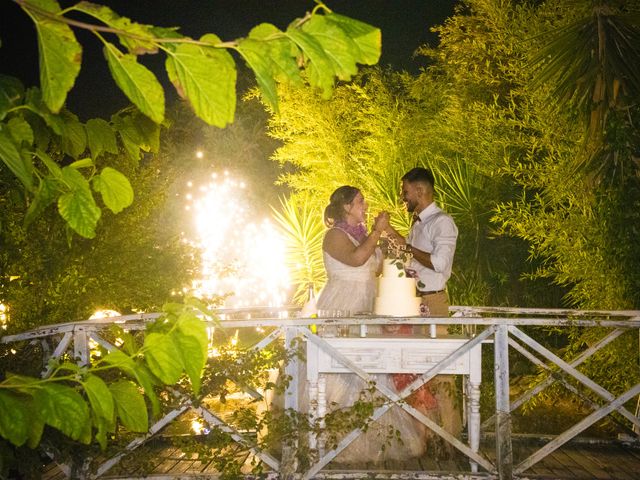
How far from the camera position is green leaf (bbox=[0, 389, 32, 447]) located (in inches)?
37.5

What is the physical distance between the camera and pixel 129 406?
114cm

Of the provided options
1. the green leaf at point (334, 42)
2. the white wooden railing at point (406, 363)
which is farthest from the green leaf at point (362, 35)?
the white wooden railing at point (406, 363)

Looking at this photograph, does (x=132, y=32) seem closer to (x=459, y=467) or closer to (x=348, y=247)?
(x=348, y=247)

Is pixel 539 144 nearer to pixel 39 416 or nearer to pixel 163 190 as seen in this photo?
pixel 163 190

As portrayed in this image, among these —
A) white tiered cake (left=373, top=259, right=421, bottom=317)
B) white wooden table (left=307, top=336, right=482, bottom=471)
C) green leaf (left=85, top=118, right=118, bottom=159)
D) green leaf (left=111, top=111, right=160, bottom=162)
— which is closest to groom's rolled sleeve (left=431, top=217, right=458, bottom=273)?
white tiered cake (left=373, top=259, right=421, bottom=317)

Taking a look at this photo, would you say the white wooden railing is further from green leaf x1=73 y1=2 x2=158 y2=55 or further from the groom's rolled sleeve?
green leaf x1=73 y1=2 x2=158 y2=55

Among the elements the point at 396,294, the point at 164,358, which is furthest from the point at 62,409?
the point at 396,294

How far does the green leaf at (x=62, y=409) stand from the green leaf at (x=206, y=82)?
0.58 metres

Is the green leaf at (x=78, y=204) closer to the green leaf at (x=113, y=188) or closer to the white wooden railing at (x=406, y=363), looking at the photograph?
the green leaf at (x=113, y=188)

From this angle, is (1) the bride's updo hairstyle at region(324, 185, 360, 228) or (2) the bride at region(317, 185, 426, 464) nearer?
(2) the bride at region(317, 185, 426, 464)

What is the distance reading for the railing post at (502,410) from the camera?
345 cm

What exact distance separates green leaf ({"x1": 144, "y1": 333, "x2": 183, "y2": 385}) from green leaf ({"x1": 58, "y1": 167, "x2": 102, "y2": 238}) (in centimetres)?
29

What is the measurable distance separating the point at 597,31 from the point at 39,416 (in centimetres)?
573

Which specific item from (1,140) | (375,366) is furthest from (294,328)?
(1,140)
